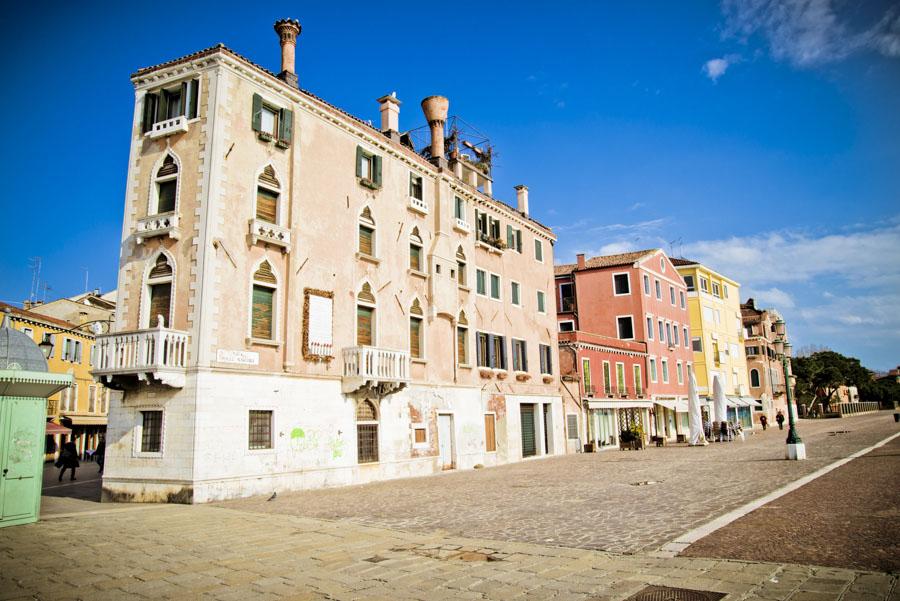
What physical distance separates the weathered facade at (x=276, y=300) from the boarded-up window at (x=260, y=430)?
0.07 m

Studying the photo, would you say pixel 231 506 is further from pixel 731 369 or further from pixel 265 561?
pixel 731 369

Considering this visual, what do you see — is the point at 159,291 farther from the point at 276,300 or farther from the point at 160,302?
the point at 276,300

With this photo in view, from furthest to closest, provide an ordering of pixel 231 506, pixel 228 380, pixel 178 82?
pixel 178 82
pixel 228 380
pixel 231 506

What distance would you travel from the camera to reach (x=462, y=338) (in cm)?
2877

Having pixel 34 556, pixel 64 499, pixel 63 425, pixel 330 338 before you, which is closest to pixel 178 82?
pixel 330 338

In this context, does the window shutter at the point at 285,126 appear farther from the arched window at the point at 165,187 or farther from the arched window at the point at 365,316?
the arched window at the point at 365,316

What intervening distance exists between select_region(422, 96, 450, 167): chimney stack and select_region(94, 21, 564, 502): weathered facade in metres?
1.56

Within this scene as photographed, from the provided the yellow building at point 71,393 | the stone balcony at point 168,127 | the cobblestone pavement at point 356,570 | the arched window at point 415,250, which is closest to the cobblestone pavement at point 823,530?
the cobblestone pavement at point 356,570

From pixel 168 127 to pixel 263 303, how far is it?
19.9ft

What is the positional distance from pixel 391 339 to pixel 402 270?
291 centimetres

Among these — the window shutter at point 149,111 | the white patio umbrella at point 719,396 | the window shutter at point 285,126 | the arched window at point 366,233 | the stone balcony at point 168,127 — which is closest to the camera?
the stone balcony at point 168,127

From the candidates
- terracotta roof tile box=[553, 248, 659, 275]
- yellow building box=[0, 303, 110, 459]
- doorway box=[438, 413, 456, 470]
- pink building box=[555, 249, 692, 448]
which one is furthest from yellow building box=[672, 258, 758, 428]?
yellow building box=[0, 303, 110, 459]

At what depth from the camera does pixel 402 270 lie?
83.4 feet

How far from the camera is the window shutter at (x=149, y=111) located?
20.1m
